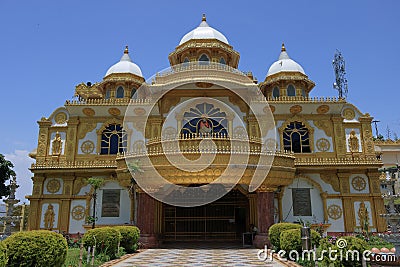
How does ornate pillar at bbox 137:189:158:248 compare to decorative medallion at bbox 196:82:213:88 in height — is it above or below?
below

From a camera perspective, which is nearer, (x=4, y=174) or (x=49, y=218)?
(x=49, y=218)

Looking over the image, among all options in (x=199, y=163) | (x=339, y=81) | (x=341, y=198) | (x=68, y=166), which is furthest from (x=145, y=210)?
(x=339, y=81)

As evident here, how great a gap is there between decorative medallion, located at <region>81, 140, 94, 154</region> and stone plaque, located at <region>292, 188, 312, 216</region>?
12.6 meters

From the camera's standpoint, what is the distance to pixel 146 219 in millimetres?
16656

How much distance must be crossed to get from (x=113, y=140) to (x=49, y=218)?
5884 millimetres

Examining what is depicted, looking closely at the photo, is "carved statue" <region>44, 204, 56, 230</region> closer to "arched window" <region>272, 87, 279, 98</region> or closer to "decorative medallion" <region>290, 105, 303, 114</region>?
"decorative medallion" <region>290, 105, 303, 114</region>

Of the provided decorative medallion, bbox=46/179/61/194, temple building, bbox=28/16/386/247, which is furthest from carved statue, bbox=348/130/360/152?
A: decorative medallion, bbox=46/179/61/194

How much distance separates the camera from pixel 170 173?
15.7m

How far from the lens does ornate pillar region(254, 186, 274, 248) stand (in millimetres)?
16141

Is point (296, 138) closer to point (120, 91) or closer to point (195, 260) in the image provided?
point (120, 91)

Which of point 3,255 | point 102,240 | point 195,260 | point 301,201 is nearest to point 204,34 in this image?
point 301,201

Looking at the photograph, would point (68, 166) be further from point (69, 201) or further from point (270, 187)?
point (270, 187)

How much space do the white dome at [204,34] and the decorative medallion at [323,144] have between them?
9.98 m

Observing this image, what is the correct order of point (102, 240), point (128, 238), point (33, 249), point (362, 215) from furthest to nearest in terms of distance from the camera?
point (362, 215)
point (128, 238)
point (102, 240)
point (33, 249)
